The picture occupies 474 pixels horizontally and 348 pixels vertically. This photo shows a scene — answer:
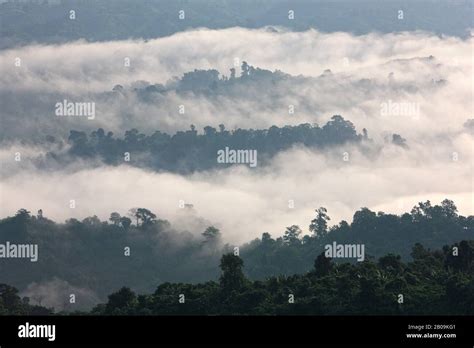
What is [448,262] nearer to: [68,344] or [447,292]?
[447,292]

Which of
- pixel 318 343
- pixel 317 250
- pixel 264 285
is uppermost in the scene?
pixel 317 250

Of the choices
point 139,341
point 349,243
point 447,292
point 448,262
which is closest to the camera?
point 139,341

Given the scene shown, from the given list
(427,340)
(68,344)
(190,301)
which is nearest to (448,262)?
(190,301)

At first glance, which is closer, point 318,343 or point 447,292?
point 318,343

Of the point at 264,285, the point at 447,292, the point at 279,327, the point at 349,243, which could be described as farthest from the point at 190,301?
the point at 349,243

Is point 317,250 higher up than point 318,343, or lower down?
higher up

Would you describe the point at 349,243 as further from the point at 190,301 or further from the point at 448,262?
the point at 190,301

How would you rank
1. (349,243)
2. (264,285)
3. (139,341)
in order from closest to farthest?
(139,341) → (264,285) → (349,243)
